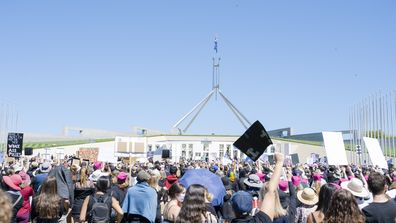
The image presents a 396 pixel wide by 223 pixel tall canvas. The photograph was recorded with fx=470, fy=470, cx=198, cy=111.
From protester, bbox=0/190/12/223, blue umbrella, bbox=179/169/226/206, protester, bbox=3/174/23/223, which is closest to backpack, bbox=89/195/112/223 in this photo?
protester, bbox=3/174/23/223

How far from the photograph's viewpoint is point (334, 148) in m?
10.6

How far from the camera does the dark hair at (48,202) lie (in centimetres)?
639

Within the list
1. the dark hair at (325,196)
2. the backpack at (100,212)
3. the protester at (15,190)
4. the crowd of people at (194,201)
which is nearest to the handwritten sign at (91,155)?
the crowd of people at (194,201)

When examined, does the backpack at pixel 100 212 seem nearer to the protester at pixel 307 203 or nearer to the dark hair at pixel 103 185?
the dark hair at pixel 103 185

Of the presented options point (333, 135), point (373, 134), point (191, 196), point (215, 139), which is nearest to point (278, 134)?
point (215, 139)

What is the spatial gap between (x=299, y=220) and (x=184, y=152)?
67.5m

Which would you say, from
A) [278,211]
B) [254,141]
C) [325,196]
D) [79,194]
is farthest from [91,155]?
[325,196]

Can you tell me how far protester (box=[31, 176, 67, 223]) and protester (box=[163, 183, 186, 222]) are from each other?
5.80 feet

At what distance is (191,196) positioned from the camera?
4512mm

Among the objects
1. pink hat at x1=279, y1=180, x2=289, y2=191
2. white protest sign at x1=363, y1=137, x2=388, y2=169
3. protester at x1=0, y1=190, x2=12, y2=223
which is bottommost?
pink hat at x1=279, y1=180, x2=289, y2=191

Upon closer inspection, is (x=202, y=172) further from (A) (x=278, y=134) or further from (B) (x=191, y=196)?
(A) (x=278, y=134)

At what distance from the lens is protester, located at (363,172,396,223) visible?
493cm

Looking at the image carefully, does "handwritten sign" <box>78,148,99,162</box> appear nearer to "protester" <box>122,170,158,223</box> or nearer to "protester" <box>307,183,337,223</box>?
"protester" <box>122,170,158,223</box>

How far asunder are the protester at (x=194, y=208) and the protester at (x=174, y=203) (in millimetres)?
946
